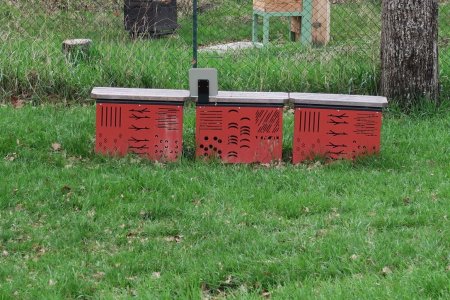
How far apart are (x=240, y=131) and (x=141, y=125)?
783mm

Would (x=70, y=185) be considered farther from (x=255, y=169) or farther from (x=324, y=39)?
(x=324, y=39)

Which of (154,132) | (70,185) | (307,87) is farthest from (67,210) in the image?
(307,87)

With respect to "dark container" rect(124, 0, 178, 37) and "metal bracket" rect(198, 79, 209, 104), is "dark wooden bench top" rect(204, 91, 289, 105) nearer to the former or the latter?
"metal bracket" rect(198, 79, 209, 104)

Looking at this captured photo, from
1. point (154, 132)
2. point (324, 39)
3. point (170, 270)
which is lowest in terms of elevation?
point (170, 270)

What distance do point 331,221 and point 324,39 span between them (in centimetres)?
719

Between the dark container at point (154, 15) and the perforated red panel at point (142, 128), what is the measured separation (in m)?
4.69

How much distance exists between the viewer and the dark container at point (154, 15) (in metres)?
12.3

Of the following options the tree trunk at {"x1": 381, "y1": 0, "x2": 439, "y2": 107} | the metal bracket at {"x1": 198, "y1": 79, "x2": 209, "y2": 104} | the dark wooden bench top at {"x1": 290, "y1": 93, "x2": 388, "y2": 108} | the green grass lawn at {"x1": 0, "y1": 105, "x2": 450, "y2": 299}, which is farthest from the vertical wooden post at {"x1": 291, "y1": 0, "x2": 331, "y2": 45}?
the metal bracket at {"x1": 198, "y1": 79, "x2": 209, "y2": 104}

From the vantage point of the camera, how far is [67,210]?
6406 mm

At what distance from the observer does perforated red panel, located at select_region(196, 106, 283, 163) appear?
7547 millimetres

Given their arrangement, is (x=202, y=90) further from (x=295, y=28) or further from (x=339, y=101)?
(x=295, y=28)

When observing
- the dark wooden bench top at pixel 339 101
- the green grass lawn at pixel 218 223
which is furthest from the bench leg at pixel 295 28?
the dark wooden bench top at pixel 339 101

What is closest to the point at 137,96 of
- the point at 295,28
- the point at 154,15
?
the point at 154,15

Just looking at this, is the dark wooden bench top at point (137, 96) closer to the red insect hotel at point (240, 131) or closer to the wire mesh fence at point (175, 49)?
the red insect hotel at point (240, 131)
